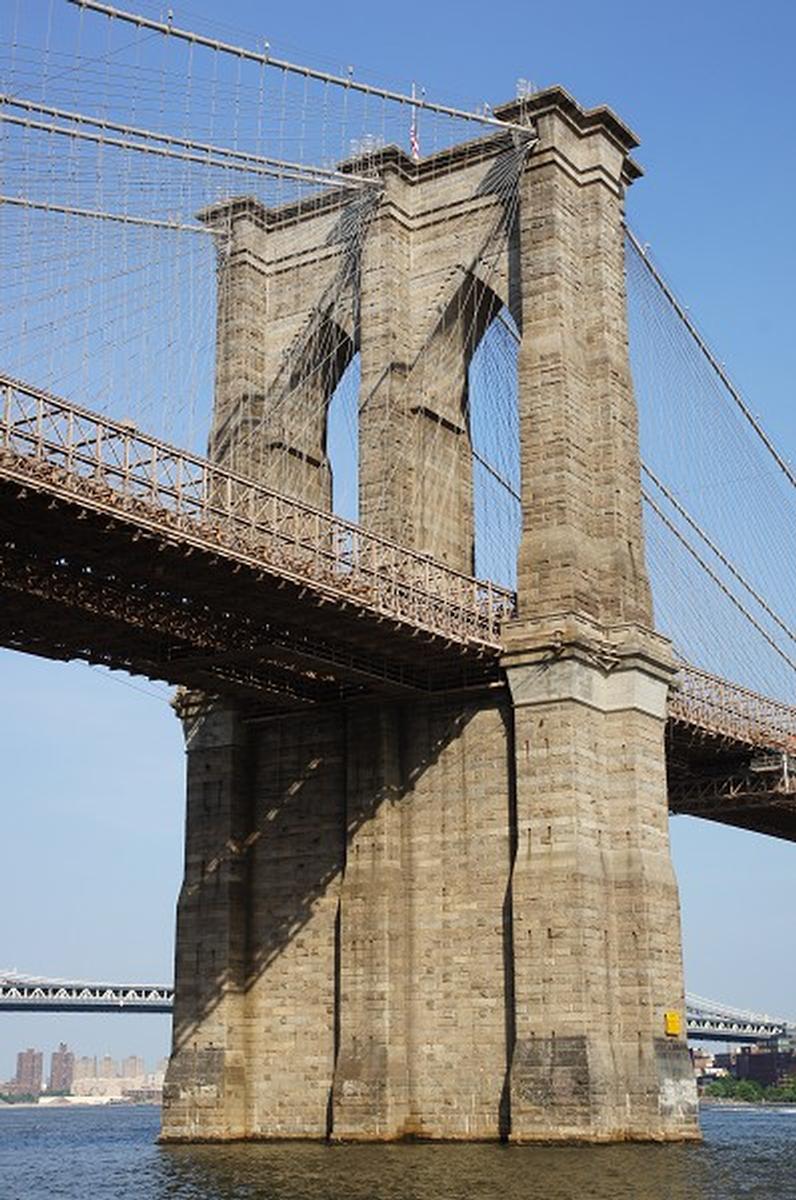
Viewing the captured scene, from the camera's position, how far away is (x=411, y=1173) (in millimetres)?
37906

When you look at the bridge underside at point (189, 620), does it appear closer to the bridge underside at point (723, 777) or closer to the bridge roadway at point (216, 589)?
the bridge roadway at point (216, 589)

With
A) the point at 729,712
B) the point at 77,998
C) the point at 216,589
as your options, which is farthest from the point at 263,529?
the point at 77,998

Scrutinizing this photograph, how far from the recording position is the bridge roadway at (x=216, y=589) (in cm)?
3709

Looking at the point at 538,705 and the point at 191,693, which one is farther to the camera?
the point at 191,693

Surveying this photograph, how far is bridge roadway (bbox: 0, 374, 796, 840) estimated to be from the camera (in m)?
37.1

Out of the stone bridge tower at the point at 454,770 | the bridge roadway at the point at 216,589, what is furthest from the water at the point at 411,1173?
the bridge roadway at the point at 216,589

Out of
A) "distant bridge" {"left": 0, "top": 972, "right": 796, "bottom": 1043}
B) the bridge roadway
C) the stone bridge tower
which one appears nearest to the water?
the stone bridge tower

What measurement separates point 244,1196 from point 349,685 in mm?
21457

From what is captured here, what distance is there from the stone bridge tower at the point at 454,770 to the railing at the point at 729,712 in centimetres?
946

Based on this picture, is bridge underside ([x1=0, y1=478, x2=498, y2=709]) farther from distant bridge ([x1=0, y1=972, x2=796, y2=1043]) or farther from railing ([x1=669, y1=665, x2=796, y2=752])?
distant bridge ([x1=0, y1=972, x2=796, y2=1043])

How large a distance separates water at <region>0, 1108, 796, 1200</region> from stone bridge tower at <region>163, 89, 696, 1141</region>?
2301 mm

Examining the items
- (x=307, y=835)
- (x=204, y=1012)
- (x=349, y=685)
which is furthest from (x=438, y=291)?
(x=204, y=1012)

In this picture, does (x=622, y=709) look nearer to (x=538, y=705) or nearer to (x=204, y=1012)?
(x=538, y=705)

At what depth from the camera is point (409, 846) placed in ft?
166
